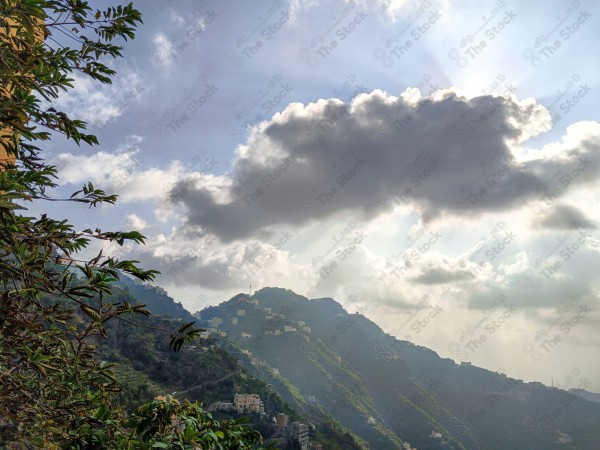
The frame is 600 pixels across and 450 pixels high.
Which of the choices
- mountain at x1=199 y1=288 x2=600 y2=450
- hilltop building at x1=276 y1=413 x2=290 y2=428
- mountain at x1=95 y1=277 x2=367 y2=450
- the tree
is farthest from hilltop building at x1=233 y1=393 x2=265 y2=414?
the tree

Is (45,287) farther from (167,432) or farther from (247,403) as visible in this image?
(247,403)

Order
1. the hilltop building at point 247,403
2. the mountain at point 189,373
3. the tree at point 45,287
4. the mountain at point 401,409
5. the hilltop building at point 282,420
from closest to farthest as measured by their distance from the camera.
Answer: the tree at point 45,287 → the mountain at point 189,373 → the hilltop building at point 247,403 → the hilltop building at point 282,420 → the mountain at point 401,409

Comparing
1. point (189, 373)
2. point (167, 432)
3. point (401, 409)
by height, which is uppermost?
point (167, 432)

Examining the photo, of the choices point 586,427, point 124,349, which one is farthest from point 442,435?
point 124,349

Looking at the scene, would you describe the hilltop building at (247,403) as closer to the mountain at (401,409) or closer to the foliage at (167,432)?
the mountain at (401,409)

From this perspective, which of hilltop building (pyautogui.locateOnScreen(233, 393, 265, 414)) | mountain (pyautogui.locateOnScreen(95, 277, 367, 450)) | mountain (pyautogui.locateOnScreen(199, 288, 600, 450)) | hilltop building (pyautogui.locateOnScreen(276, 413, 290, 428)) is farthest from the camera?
mountain (pyautogui.locateOnScreen(199, 288, 600, 450))

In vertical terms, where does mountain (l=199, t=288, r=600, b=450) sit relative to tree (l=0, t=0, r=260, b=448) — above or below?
below

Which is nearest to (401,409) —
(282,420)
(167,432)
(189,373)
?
(282,420)

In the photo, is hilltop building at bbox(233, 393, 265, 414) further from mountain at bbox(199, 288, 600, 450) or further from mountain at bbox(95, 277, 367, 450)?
mountain at bbox(199, 288, 600, 450)

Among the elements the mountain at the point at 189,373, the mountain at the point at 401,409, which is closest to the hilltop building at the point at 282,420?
the mountain at the point at 189,373

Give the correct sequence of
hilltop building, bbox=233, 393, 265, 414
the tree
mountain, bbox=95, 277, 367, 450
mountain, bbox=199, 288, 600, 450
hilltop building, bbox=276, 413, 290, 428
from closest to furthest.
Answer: the tree < mountain, bbox=95, 277, 367, 450 < hilltop building, bbox=233, 393, 265, 414 < hilltop building, bbox=276, 413, 290, 428 < mountain, bbox=199, 288, 600, 450

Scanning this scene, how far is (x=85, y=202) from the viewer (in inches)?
170

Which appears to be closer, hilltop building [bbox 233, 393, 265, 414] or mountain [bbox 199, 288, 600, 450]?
hilltop building [bbox 233, 393, 265, 414]

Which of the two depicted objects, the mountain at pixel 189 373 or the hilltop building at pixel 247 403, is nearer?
the mountain at pixel 189 373
